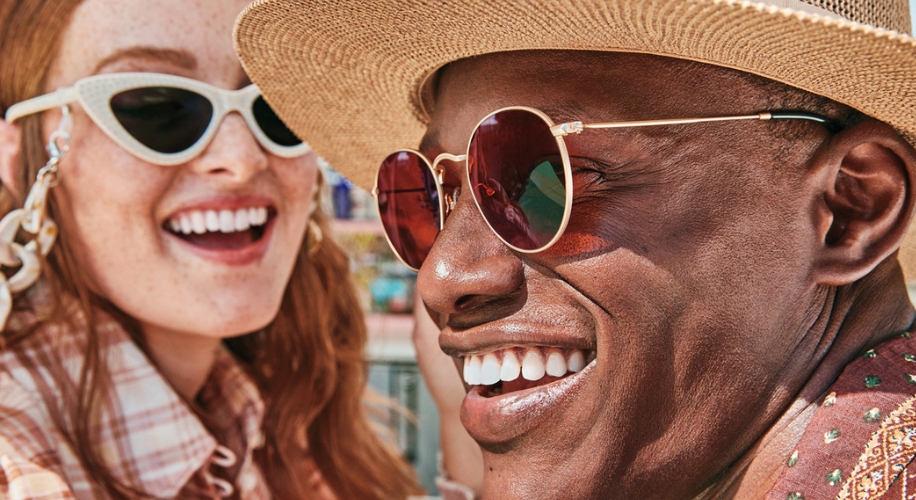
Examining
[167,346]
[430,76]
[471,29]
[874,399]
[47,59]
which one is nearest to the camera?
[874,399]

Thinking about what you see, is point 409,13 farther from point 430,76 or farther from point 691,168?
point 691,168

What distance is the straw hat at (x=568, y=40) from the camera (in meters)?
1.28

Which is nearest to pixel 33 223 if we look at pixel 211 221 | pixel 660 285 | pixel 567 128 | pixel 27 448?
pixel 211 221

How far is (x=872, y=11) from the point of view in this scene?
56.5 inches

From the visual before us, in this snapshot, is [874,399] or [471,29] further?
[471,29]

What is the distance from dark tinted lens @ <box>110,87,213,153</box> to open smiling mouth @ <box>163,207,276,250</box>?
0.22 m

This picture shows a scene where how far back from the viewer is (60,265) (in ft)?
7.55

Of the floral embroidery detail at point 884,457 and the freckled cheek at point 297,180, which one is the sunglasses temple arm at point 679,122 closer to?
the floral embroidery detail at point 884,457

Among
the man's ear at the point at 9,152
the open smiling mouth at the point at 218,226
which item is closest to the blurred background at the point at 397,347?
the open smiling mouth at the point at 218,226

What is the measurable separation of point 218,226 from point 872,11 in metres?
1.78

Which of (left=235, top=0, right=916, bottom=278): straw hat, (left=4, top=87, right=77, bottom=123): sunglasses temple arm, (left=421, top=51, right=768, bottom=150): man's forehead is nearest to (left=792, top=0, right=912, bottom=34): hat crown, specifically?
(left=235, top=0, right=916, bottom=278): straw hat

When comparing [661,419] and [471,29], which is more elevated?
[471,29]

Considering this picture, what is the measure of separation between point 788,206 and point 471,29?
0.66 m

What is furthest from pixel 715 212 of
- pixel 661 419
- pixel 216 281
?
pixel 216 281
